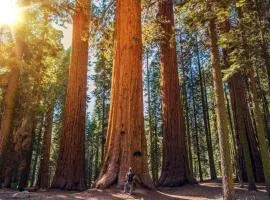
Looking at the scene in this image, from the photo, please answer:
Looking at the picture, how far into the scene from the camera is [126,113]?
391 inches

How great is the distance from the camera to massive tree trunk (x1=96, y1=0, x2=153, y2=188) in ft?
30.9

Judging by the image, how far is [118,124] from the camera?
994 centimetres

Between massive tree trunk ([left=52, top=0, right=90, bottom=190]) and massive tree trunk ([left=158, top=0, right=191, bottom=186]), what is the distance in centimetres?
362

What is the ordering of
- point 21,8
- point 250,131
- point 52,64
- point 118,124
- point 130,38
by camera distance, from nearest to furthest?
1. point 118,124
2. point 130,38
3. point 21,8
4. point 250,131
5. point 52,64

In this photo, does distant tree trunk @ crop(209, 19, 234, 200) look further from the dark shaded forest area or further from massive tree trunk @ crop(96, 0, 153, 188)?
massive tree trunk @ crop(96, 0, 153, 188)

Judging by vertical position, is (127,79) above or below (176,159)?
above

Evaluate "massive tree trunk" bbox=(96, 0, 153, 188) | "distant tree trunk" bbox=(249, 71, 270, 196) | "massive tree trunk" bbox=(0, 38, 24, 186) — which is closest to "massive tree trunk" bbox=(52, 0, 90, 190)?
"massive tree trunk" bbox=(0, 38, 24, 186)

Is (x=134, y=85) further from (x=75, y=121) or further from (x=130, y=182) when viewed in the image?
(x=75, y=121)

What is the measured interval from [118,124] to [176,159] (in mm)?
5127

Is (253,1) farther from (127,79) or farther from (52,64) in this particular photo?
(52,64)

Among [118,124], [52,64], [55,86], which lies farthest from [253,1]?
[55,86]

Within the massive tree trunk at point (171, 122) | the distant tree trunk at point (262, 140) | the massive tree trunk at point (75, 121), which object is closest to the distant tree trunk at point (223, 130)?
the distant tree trunk at point (262, 140)

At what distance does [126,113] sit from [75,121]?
15.0ft

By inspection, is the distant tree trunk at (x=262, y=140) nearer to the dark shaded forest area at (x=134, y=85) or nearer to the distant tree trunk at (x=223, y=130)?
the dark shaded forest area at (x=134, y=85)
